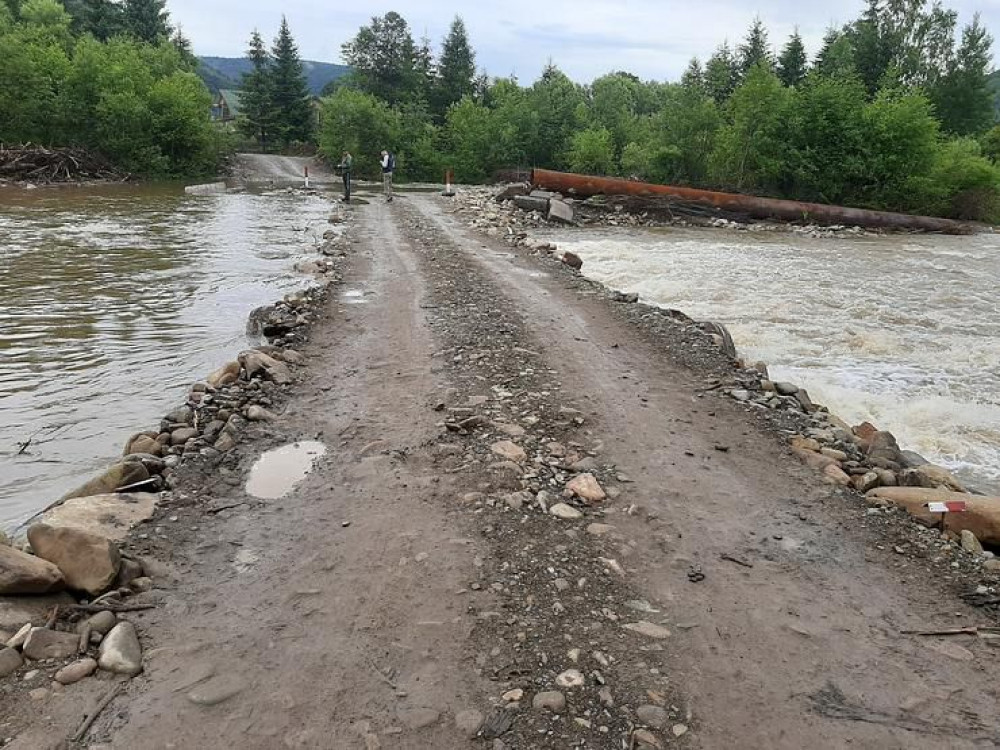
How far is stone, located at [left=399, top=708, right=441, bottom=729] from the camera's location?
110 inches

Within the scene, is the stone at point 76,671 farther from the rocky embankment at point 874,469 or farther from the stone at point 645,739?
the rocky embankment at point 874,469

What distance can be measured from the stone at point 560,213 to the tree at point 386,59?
44.0 meters

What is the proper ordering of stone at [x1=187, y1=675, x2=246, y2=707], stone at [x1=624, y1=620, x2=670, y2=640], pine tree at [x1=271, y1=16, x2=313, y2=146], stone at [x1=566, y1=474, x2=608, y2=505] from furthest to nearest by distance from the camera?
pine tree at [x1=271, y1=16, x2=313, y2=146] < stone at [x1=566, y1=474, x2=608, y2=505] < stone at [x1=624, y1=620, x2=670, y2=640] < stone at [x1=187, y1=675, x2=246, y2=707]

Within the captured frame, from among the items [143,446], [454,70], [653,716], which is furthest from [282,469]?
[454,70]

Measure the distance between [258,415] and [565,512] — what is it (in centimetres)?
304

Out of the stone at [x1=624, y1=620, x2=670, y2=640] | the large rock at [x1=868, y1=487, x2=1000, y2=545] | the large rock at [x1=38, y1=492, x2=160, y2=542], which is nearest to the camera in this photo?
the stone at [x1=624, y1=620, x2=670, y2=640]

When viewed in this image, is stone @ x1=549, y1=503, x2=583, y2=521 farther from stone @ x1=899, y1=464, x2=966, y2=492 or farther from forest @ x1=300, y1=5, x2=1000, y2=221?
forest @ x1=300, y1=5, x2=1000, y2=221

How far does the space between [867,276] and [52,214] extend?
24.2m

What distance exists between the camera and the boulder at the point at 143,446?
5.29 meters

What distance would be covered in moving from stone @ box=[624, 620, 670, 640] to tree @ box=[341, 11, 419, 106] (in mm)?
66141

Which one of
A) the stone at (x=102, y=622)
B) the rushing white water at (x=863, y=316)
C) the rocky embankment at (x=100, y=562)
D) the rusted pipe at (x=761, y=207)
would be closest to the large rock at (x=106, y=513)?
the rocky embankment at (x=100, y=562)

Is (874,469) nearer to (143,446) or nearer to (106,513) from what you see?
(106,513)

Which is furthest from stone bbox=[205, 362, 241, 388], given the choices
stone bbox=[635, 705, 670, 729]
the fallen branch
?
stone bbox=[635, 705, 670, 729]

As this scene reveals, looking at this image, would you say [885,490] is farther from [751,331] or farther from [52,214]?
[52,214]
